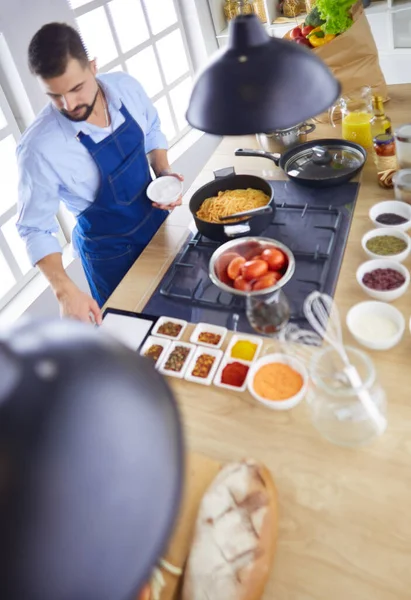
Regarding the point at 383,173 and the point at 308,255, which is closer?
the point at 308,255

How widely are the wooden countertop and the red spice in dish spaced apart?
0.03 meters

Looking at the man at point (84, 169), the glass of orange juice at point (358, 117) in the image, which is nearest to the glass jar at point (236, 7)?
the glass of orange juice at point (358, 117)

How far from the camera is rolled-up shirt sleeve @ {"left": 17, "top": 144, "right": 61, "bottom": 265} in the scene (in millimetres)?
1692

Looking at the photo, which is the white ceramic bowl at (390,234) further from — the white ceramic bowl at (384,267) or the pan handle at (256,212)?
the pan handle at (256,212)

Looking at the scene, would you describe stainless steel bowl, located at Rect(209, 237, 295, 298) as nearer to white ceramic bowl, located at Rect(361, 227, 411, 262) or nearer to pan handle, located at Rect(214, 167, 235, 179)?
white ceramic bowl, located at Rect(361, 227, 411, 262)

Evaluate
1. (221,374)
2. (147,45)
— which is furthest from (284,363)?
(147,45)

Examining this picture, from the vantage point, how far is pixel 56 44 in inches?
59.4

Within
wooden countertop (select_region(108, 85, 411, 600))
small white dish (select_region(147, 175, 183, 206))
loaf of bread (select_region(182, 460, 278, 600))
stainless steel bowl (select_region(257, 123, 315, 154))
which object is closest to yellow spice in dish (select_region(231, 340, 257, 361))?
wooden countertop (select_region(108, 85, 411, 600))

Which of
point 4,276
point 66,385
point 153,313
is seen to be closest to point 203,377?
point 153,313

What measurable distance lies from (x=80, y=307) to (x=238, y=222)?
1.87 ft

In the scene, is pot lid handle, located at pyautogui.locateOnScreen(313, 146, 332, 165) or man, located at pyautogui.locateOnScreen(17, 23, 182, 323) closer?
man, located at pyautogui.locateOnScreen(17, 23, 182, 323)

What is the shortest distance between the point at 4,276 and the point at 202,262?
1.26 m

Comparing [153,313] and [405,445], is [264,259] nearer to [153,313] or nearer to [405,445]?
[153,313]

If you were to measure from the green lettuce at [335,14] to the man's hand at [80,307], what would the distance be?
1522 mm
